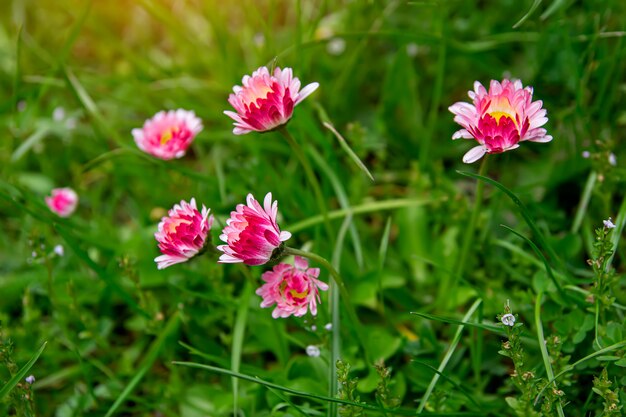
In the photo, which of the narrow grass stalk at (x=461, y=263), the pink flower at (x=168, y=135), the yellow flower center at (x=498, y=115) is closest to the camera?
the yellow flower center at (x=498, y=115)

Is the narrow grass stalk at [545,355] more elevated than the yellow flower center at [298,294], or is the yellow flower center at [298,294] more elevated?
the yellow flower center at [298,294]

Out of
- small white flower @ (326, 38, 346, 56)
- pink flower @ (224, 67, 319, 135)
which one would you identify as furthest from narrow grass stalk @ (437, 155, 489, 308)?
small white flower @ (326, 38, 346, 56)

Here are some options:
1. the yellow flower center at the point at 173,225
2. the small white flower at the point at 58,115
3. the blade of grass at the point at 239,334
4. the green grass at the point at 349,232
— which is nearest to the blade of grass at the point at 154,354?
the green grass at the point at 349,232

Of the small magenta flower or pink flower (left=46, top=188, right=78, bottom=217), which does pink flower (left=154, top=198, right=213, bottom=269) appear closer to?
the small magenta flower

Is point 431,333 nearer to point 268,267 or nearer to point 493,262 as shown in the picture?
point 493,262

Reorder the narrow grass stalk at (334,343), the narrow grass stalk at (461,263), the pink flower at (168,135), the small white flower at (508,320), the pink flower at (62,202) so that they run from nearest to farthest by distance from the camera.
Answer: the small white flower at (508,320) → the narrow grass stalk at (334,343) → the narrow grass stalk at (461,263) → the pink flower at (168,135) → the pink flower at (62,202)

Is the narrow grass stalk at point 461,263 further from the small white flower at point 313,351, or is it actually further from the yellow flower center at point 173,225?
the yellow flower center at point 173,225

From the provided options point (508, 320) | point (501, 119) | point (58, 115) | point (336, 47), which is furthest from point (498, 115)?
point (58, 115)
